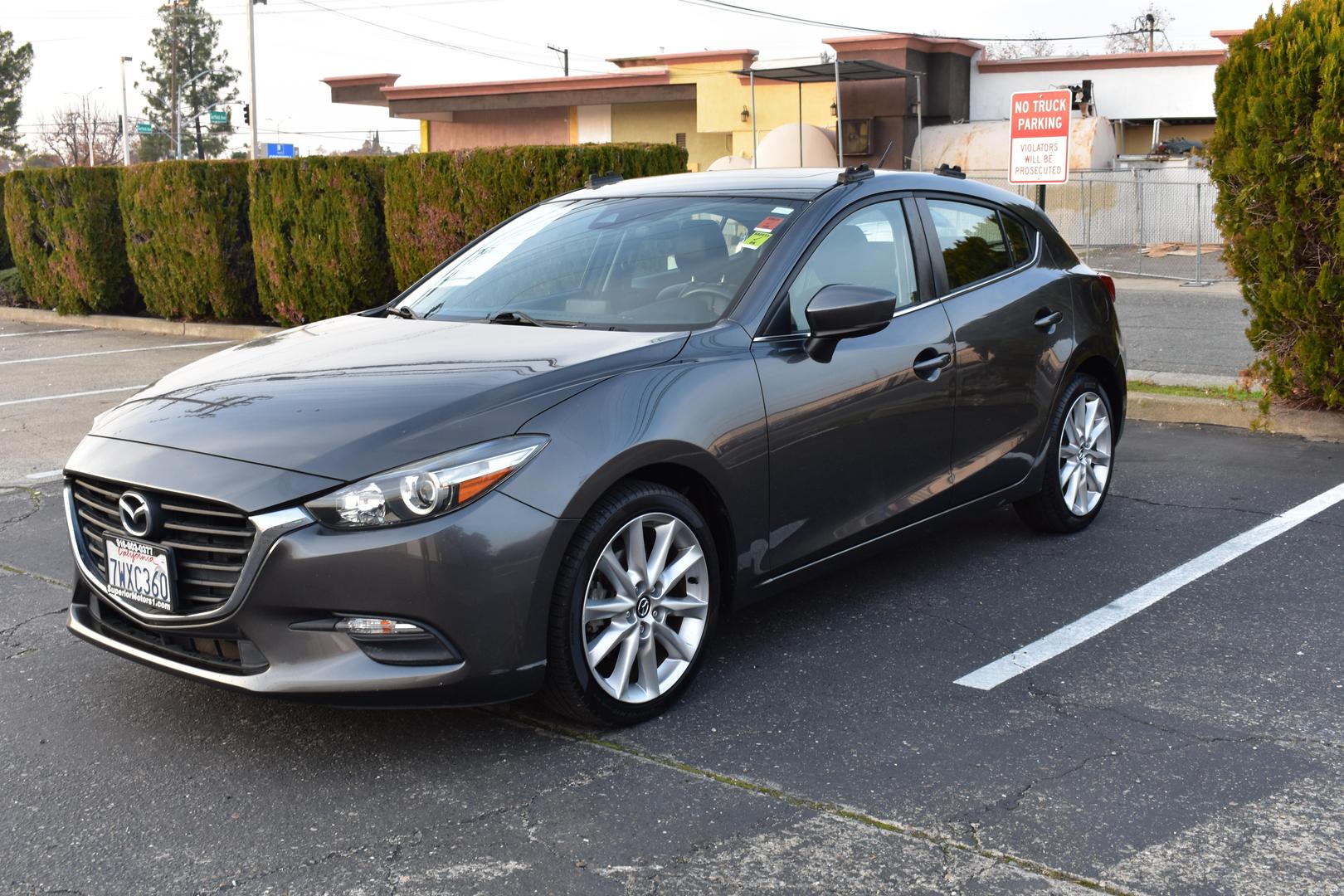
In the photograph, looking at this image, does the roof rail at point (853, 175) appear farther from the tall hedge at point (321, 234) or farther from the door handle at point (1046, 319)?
the tall hedge at point (321, 234)

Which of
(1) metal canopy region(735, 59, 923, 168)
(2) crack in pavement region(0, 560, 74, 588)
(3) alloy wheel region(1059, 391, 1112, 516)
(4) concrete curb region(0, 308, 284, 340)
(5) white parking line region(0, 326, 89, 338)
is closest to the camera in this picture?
(2) crack in pavement region(0, 560, 74, 588)

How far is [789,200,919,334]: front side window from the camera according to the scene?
462 cm

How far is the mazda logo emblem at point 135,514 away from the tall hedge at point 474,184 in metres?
10.1

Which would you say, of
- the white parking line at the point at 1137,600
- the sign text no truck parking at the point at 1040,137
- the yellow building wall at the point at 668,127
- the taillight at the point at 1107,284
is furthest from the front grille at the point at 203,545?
the yellow building wall at the point at 668,127

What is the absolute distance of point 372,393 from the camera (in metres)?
3.85

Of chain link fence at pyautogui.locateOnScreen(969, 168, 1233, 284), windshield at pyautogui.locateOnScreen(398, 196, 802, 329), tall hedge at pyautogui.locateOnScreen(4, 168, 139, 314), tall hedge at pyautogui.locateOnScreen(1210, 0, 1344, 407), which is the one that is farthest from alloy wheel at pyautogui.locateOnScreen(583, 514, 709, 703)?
chain link fence at pyautogui.locateOnScreen(969, 168, 1233, 284)

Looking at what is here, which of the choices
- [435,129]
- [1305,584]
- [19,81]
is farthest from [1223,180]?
[19,81]

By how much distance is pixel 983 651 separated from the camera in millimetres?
4609

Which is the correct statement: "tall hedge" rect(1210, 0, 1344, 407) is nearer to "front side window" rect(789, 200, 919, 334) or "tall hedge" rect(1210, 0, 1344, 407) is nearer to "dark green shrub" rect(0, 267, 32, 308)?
"front side window" rect(789, 200, 919, 334)

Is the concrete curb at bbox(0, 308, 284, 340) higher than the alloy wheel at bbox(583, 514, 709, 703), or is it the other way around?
the concrete curb at bbox(0, 308, 284, 340)

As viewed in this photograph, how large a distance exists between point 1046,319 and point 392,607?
3.34 meters

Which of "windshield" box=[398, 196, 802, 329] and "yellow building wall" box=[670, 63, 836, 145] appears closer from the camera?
"windshield" box=[398, 196, 802, 329]

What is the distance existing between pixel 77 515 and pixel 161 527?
1.92 feet

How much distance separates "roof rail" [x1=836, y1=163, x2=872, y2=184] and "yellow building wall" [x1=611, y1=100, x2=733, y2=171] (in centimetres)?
3160
